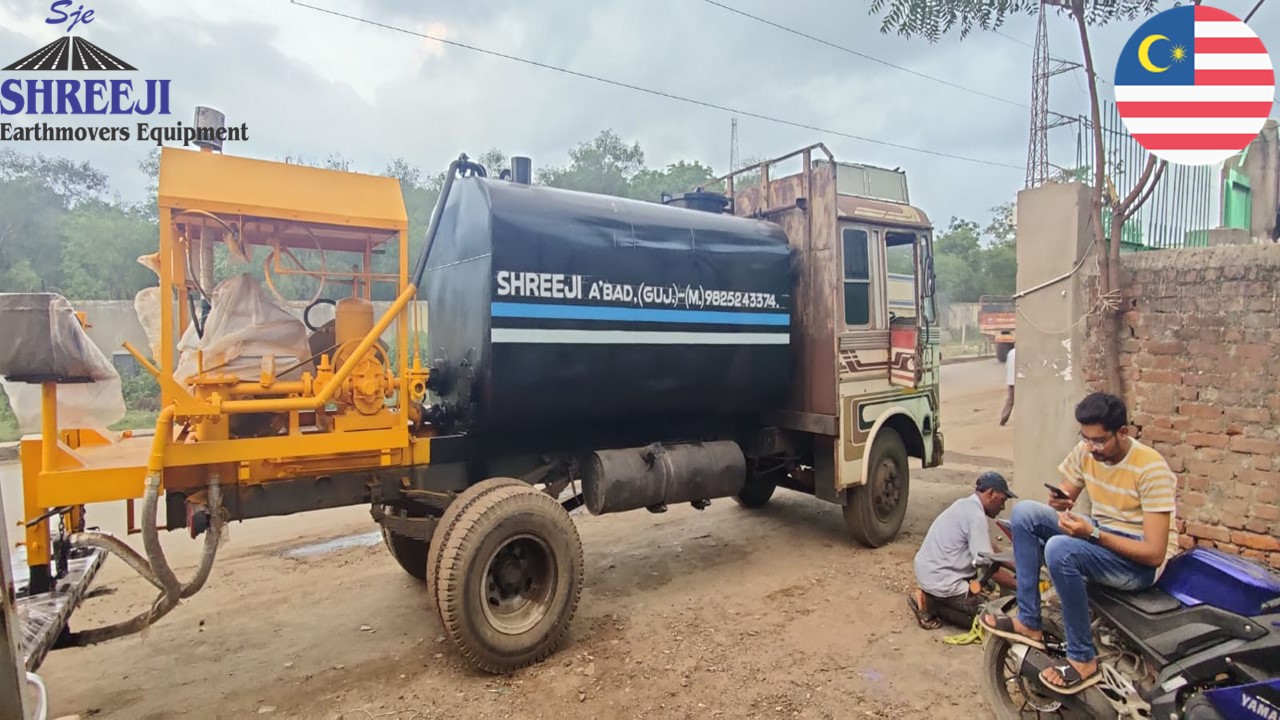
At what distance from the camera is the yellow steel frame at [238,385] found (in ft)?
10.8

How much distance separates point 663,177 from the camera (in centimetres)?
3456

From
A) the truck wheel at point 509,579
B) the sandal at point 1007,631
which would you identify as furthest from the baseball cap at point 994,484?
the truck wheel at point 509,579

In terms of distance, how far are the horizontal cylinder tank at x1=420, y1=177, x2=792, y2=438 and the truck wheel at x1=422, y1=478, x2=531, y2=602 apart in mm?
426

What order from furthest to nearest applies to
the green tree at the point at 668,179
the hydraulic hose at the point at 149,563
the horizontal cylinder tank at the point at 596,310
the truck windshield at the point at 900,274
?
the green tree at the point at 668,179 < the truck windshield at the point at 900,274 < the horizontal cylinder tank at the point at 596,310 < the hydraulic hose at the point at 149,563

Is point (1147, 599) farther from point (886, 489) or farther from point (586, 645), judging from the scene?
point (886, 489)

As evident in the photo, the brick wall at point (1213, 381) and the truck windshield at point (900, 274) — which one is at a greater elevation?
the truck windshield at point (900, 274)

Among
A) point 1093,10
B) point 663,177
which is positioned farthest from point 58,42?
point 663,177

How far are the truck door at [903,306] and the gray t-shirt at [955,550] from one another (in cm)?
194

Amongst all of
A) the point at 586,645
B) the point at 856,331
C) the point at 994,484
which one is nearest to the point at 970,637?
the point at 994,484

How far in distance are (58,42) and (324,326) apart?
6434 millimetres

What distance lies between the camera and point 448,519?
13.0ft

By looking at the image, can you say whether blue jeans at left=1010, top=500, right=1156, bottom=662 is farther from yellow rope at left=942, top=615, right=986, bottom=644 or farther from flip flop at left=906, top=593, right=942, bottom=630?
flip flop at left=906, top=593, right=942, bottom=630

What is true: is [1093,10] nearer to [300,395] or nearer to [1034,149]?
[300,395]

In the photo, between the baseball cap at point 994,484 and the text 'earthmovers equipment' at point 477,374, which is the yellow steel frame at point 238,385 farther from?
the baseball cap at point 994,484
